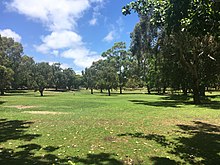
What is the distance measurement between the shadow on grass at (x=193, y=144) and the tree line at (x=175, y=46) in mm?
3757

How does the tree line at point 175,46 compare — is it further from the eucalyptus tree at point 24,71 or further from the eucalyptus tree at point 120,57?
the eucalyptus tree at point 24,71

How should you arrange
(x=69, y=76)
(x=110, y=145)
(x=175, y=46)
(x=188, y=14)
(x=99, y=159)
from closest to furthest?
(x=99, y=159) < (x=188, y=14) < (x=110, y=145) < (x=175, y=46) < (x=69, y=76)

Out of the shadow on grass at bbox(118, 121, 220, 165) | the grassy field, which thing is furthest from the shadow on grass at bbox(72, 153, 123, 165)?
the shadow on grass at bbox(118, 121, 220, 165)

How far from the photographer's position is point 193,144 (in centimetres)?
902

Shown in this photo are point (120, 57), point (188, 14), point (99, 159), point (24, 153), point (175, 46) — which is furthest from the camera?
point (120, 57)

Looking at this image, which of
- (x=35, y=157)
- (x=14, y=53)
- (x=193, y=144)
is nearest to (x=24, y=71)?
(x=14, y=53)

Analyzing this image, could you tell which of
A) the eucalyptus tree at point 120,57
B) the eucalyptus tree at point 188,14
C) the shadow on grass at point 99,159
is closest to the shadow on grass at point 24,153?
the shadow on grass at point 99,159

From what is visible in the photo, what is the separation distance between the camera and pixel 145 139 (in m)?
9.59

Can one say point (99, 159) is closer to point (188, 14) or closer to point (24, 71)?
point (188, 14)

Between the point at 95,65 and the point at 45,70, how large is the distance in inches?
829

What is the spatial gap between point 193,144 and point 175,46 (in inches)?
765

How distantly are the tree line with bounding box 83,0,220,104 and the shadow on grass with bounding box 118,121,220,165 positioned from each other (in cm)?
376

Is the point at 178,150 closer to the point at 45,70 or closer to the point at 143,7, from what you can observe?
the point at 143,7

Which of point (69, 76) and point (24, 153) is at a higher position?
→ point (69, 76)
